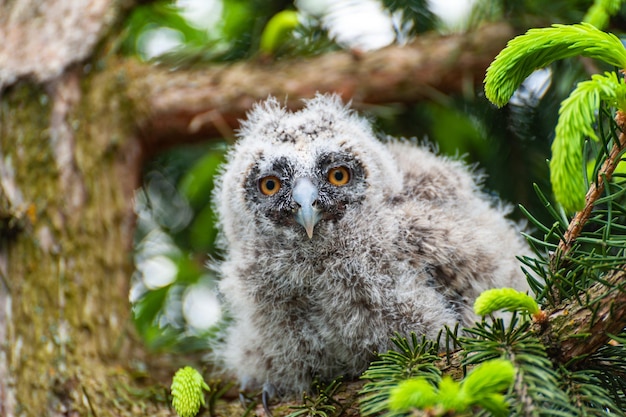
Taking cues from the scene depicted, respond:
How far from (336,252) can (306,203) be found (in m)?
0.24

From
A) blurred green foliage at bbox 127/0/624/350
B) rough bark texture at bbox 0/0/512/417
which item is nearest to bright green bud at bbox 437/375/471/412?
rough bark texture at bbox 0/0/512/417

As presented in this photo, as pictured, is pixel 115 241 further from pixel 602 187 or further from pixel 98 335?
pixel 602 187

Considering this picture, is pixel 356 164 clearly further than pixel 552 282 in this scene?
Yes

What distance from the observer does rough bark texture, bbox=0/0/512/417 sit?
8.39 ft

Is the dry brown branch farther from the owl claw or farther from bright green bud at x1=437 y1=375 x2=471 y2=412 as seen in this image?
the owl claw

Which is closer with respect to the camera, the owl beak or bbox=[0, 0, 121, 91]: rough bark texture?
the owl beak

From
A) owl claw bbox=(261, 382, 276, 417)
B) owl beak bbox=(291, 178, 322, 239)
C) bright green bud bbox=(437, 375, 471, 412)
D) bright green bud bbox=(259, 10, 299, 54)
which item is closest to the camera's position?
bright green bud bbox=(437, 375, 471, 412)

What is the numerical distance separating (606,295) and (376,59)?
7.35ft

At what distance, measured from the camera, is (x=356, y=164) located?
241 centimetres

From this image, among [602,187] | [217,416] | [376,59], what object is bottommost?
[217,416]

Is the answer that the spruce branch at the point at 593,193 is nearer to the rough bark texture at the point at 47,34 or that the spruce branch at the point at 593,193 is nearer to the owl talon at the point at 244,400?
the owl talon at the point at 244,400

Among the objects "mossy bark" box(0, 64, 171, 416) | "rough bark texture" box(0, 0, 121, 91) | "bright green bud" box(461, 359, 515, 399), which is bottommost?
"mossy bark" box(0, 64, 171, 416)

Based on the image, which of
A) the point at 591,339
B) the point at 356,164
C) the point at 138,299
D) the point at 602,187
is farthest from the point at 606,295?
the point at 138,299

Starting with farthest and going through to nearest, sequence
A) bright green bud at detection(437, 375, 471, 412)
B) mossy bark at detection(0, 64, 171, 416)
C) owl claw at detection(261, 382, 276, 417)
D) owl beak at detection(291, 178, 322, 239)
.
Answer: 1. mossy bark at detection(0, 64, 171, 416)
2. owl claw at detection(261, 382, 276, 417)
3. owl beak at detection(291, 178, 322, 239)
4. bright green bud at detection(437, 375, 471, 412)
